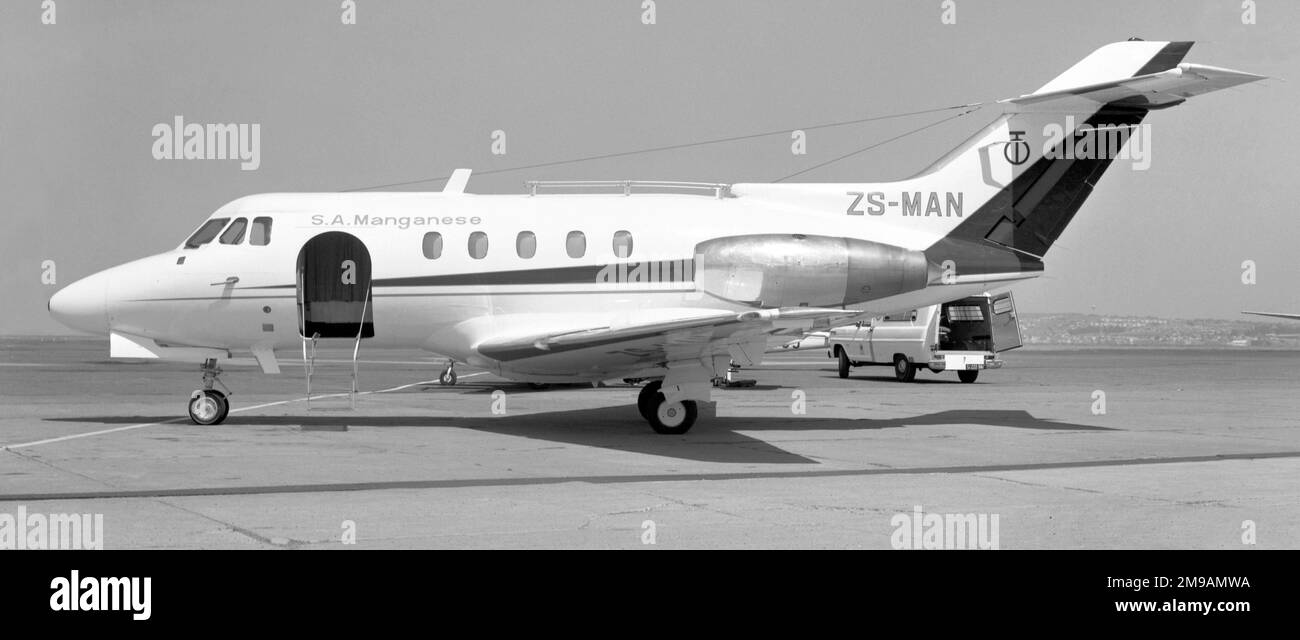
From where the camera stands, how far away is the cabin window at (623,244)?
18.3m

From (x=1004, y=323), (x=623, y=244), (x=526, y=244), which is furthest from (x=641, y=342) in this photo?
(x=1004, y=323)

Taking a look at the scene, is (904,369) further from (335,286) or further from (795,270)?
(335,286)

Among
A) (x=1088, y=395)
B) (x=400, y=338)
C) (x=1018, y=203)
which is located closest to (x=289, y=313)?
(x=400, y=338)

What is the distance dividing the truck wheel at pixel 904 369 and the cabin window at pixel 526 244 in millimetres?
21309

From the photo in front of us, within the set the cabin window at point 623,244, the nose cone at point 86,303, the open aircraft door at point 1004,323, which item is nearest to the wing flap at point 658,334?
the cabin window at point 623,244

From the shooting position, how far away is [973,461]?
49.1 feet

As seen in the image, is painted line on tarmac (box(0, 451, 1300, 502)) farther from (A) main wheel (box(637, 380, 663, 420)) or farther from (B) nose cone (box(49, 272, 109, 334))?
(B) nose cone (box(49, 272, 109, 334))

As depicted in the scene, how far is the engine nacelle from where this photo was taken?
714 inches

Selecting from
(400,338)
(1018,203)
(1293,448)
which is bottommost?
(1293,448)

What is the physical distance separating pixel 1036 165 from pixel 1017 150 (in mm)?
387

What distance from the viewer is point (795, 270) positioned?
18.1 meters

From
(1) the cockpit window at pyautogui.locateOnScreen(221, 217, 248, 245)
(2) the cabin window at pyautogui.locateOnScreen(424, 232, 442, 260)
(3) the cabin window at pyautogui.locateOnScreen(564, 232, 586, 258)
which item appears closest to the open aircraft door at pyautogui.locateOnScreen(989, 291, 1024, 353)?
(3) the cabin window at pyautogui.locateOnScreen(564, 232, 586, 258)

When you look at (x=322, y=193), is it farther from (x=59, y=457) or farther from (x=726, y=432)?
(x=726, y=432)

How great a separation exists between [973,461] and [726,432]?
460cm
